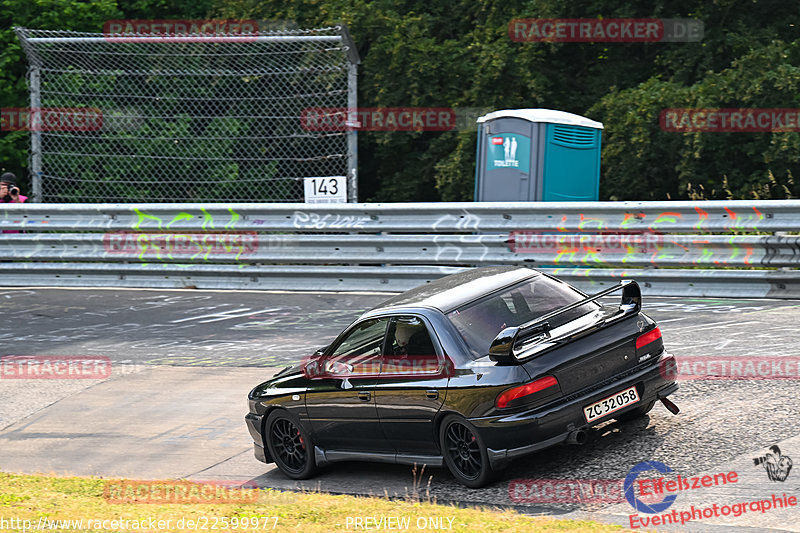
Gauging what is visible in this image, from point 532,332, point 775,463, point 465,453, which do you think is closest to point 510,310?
point 532,332

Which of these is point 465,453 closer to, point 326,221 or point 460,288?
point 460,288

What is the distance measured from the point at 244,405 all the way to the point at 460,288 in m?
2.89

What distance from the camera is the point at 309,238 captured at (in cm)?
1448

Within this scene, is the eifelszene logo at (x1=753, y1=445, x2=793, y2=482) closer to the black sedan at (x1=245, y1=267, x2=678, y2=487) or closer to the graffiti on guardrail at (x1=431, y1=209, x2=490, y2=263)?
the black sedan at (x1=245, y1=267, x2=678, y2=487)

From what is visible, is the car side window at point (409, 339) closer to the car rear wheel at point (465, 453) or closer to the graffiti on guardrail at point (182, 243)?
the car rear wheel at point (465, 453)

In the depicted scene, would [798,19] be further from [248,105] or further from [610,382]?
[610,382]

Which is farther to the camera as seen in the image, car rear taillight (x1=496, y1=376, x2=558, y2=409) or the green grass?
car rear taillight (x1=496, y1=376, x2=558, y2=409)

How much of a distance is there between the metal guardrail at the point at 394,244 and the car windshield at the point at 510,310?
A: 5051 millimetres

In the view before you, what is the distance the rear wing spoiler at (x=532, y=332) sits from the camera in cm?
673

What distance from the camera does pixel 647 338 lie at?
24.1ft

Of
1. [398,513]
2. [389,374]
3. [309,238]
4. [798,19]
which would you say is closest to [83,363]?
[309,238]

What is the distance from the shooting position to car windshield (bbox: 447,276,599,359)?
7.13 m

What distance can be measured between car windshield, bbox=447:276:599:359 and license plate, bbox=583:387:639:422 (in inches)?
24.3

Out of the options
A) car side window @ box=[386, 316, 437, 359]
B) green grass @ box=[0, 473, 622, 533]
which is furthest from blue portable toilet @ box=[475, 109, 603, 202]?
green grass @ box=[0, 473, 622, 533]
